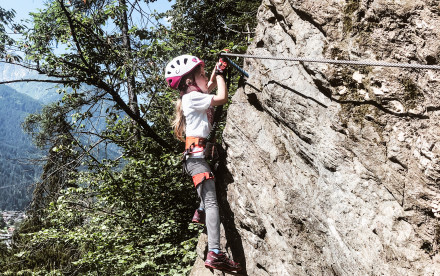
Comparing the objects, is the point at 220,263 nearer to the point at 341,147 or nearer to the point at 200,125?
the point at 200,125

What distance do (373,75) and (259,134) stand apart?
4.60 feet

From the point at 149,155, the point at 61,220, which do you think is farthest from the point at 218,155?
the point at 61,220

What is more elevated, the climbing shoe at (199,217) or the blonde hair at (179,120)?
the blonde hair at (179,120)

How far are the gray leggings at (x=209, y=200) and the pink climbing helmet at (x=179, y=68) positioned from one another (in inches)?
41.0

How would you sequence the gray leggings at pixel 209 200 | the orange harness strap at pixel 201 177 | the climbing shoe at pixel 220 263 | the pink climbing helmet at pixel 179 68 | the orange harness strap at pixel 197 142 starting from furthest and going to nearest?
the pink climbing helmet at pixel 179 68 < the orange harness strap at pixel 197 142 < the orange harness strap at pixel 201 177 < the gray leggings at pixel 209 200 < the climbing shoe at pixel 220 263

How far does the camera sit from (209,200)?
12.0 feet

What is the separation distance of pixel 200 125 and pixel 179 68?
806 millimetres

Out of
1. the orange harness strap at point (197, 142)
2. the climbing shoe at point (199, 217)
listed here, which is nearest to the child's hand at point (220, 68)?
the orange harness strap at point (197, 142)

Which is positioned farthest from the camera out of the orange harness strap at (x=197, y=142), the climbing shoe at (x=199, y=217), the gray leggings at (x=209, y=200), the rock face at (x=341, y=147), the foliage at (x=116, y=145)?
the foliage at (x=116, y=145)

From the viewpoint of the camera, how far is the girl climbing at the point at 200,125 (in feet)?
11.7

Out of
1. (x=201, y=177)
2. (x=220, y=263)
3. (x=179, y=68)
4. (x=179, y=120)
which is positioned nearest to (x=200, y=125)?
(x=179, y=120)

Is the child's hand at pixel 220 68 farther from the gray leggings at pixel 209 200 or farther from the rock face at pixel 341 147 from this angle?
the gray leggings at pixel 209 200

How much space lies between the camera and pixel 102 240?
6500 mm

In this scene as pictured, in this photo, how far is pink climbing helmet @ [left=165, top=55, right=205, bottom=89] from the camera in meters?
3.90
